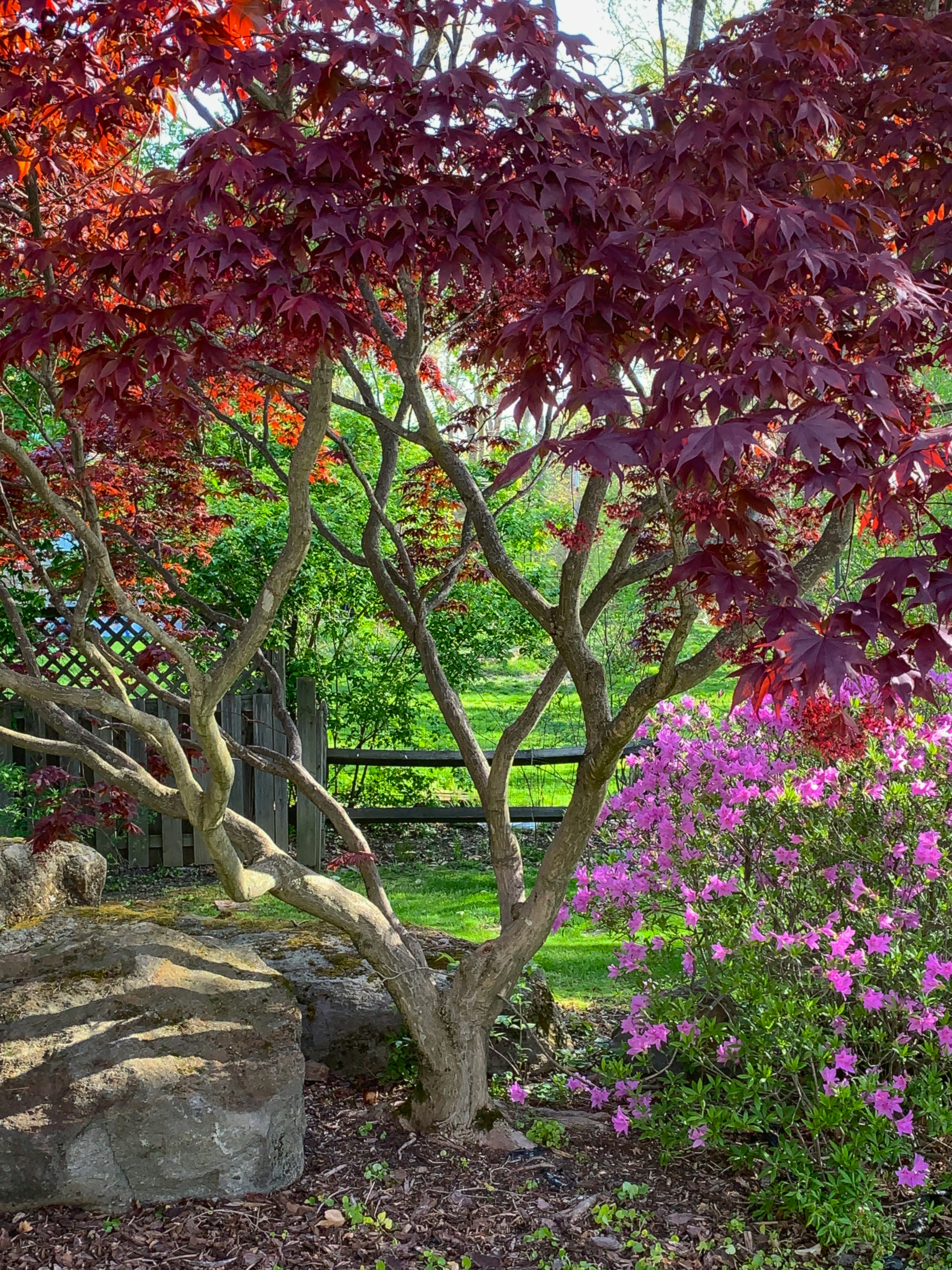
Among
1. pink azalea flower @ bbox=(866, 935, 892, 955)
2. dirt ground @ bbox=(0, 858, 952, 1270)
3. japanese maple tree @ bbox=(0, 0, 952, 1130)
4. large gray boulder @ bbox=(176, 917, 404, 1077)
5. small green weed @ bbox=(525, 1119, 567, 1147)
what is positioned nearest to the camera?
japanese maple tree @ bbox=(0, 0, 952, 1130)

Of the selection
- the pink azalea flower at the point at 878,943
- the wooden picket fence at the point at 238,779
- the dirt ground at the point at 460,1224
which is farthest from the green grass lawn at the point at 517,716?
the dirt ground at the point at 460,1224

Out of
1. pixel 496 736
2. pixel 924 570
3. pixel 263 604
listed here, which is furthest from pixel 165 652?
pixel 496 736

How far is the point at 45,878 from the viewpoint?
4.75 meters

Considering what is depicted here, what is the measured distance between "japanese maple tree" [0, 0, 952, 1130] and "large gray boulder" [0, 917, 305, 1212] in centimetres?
41

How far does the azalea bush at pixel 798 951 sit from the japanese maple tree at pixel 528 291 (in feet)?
1.11

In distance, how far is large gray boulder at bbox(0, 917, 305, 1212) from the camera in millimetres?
2863

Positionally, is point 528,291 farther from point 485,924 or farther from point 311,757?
point 311,757

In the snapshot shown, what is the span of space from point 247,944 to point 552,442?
2.81 metres

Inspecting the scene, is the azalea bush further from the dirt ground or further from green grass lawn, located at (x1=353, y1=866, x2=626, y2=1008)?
green grass lawn, located at (x1=353, y1=866, x2=626, y2=1008)

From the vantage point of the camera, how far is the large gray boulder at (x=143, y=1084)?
2.86m

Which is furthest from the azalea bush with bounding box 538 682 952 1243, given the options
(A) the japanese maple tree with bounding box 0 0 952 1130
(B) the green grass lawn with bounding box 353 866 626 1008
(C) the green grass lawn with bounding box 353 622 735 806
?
(C) the green grass lawn with bounding box 353 622 735 806

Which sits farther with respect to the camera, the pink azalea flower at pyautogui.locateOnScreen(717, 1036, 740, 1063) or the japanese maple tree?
the pink azalea flower at pyautogui.locateOnScreen(717, 1036, 740, 1063)

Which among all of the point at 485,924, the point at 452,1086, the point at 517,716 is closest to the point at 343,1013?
the point at 452,1086

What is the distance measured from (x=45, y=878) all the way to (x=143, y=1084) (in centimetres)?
205
